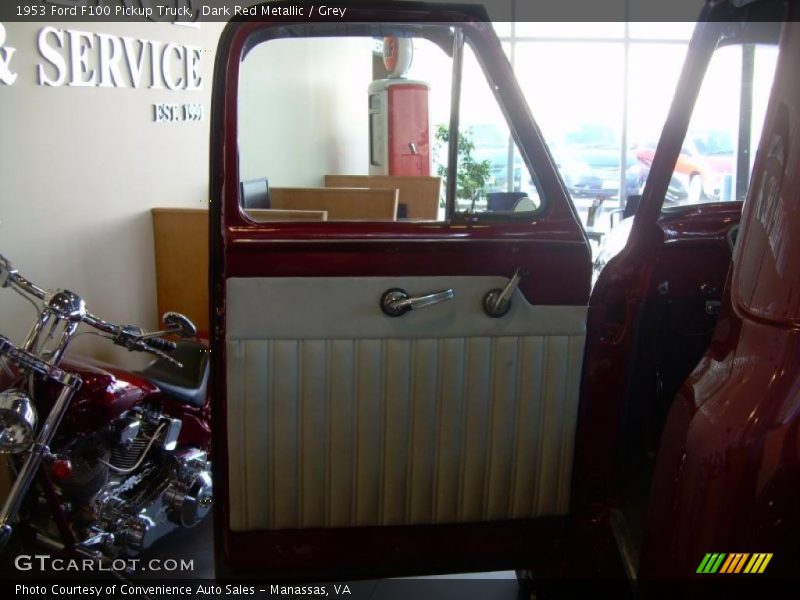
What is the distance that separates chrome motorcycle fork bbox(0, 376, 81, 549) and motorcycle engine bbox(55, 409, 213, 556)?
0.66ft

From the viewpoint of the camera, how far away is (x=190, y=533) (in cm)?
276

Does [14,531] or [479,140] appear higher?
[479,140]

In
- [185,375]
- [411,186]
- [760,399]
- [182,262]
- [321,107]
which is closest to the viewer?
[760,399]

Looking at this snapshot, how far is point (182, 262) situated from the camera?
150 inches

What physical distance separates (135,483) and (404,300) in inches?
55.4

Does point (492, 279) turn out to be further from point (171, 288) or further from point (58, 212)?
point (171, 288)

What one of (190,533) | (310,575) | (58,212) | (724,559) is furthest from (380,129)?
(724,559)

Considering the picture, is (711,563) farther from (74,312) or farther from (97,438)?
(97,438)

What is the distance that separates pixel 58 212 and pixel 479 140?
2.22 metres

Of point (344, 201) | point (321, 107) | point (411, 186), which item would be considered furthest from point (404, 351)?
point (321, 107)

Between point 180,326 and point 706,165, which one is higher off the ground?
point 706,165

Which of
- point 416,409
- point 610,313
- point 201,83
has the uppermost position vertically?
point 201,83

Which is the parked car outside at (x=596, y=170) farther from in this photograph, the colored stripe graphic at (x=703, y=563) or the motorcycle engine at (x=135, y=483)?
the colored stripe graphic at (x=703, y=563)

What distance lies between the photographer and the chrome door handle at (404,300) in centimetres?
150
